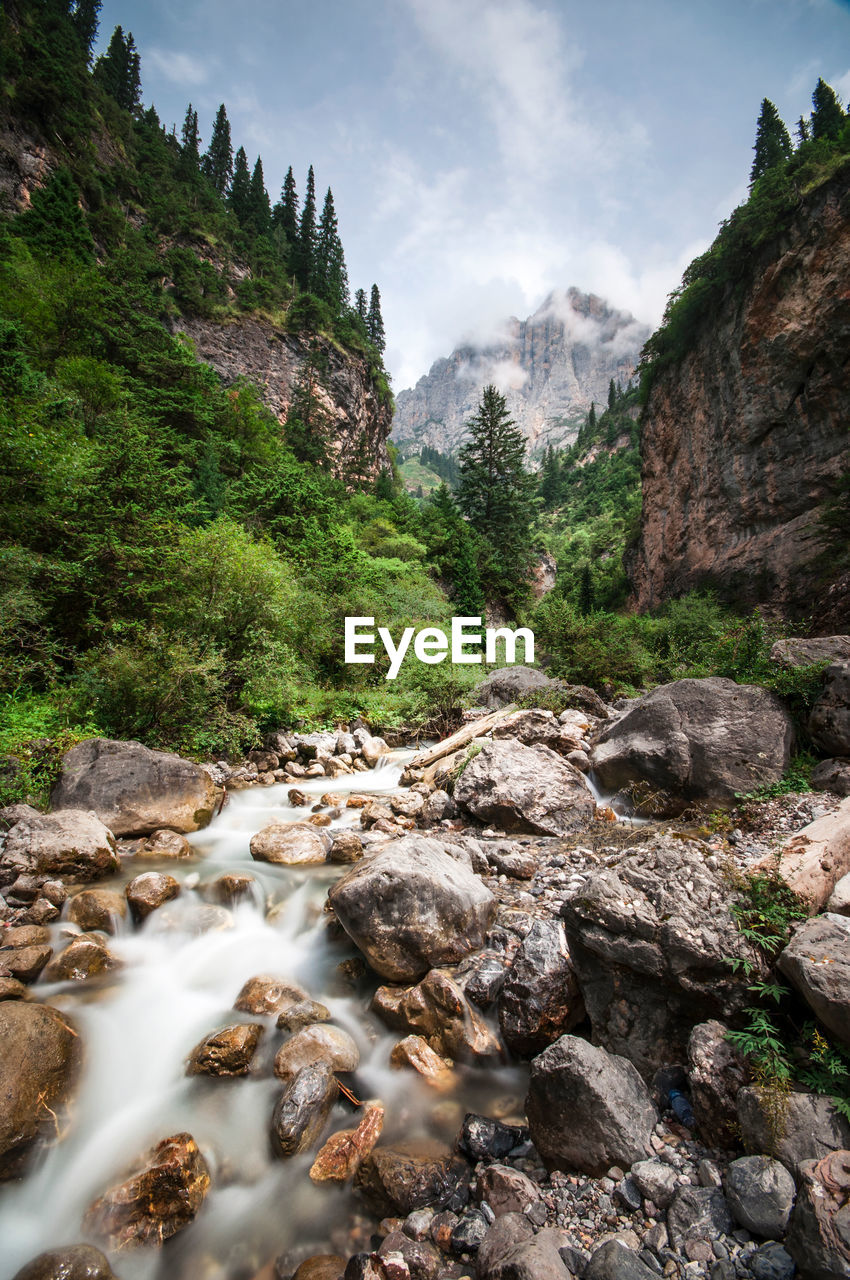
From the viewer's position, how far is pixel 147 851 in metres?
6.66

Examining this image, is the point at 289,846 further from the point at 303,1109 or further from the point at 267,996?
the point at 303,1109

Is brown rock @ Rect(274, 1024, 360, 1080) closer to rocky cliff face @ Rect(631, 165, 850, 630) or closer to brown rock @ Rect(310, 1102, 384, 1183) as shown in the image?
brown rock @ Rect(310, 1102, 384, 1183)

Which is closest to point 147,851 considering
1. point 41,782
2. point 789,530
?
point 41,782

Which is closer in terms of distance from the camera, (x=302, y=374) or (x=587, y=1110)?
(x=587, y=1110)

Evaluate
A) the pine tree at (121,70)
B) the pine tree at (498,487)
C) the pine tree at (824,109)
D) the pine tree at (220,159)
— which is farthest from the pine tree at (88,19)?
the pine tree at (824,109)

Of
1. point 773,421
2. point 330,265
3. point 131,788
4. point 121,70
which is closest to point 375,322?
point 330,265

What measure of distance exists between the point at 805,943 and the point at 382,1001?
3305 mm

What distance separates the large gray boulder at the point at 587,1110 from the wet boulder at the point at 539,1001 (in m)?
0.61

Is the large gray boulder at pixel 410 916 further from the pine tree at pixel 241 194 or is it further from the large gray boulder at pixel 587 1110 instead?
the pine tree at pixel 241 194

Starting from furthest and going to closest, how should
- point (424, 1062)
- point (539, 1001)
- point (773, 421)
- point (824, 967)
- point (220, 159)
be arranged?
point (220, 159) → point (773, 421) → point (424, 1062) → point (539, 1001) → point (824, 967)

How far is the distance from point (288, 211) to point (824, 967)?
75985mm

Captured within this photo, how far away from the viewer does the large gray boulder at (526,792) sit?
6.99 metres

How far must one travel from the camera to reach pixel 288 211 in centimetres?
5603

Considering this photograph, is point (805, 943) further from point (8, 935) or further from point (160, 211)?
point (160, 211)
